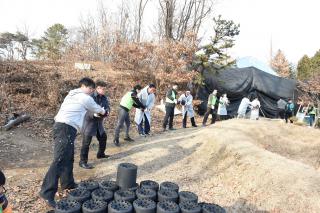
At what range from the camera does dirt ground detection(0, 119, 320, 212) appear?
5371mm

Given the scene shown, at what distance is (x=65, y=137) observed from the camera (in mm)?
4836

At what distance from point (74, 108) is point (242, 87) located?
14.5 meters

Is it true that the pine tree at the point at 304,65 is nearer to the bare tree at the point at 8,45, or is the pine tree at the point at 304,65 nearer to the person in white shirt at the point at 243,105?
the person in white shirt at the point at 243,105

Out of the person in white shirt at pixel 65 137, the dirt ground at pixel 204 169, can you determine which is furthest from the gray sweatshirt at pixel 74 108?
the dirt ground at pixel 204 169

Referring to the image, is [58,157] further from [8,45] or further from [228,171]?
[8,45]

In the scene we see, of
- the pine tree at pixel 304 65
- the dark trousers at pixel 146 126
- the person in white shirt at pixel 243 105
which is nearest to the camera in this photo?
the dark trousers at pixel 146 126

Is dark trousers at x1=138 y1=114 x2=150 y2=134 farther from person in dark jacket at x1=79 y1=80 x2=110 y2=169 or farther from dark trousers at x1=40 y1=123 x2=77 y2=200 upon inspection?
dark trousers at x1=40 y1=123 x2=77 y2=200

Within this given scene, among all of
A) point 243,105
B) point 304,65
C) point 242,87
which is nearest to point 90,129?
point 243,105

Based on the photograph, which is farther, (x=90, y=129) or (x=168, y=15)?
(x=168, y=15)

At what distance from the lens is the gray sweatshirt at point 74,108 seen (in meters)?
4.89

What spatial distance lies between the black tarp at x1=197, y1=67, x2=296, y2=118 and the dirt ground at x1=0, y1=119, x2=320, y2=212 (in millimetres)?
8284

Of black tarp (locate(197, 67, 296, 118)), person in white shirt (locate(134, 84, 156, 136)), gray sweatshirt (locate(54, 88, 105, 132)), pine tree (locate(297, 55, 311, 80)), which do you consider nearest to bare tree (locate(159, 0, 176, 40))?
black tarp (locate(197, 67, 296, 118))

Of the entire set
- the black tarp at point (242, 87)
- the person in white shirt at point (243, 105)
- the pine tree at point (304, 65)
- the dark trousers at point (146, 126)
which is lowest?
the dark trousers at point (146, 126)

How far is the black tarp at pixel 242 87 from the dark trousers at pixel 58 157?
13.2m
